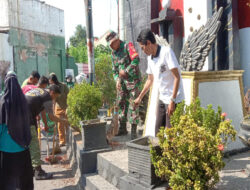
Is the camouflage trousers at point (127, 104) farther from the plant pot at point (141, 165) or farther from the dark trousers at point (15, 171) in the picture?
the dark trousers at point (15, 171)

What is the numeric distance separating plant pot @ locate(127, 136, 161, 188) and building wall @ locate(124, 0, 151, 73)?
5.98 meters

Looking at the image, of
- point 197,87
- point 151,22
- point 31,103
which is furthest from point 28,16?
point 197,87

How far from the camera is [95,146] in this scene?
15.7 feet

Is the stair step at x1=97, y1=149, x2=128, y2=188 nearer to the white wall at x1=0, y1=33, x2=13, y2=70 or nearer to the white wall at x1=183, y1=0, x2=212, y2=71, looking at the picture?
the white wall at x1=183, y1=0, x2=212, y2=71

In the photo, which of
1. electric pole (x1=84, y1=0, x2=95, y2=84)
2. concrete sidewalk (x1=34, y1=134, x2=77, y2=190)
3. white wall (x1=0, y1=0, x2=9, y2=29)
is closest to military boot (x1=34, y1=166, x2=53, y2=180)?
concrete sidewalk (x1=34, y1=134, x2=77, y2=190)

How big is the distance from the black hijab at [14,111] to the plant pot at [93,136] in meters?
1.28

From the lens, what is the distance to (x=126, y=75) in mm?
5172

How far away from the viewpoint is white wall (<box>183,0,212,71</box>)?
5.93 m

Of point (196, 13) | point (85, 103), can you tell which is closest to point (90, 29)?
point (196, 13)

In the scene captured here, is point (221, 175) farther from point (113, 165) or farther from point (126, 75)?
point (126, 75)

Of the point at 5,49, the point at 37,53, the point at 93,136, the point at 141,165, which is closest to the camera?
the point at 141,165

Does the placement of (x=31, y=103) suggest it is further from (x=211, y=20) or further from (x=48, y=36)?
(x=48, y=36)

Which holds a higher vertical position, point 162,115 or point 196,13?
point 196,13

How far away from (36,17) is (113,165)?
18697 mm
